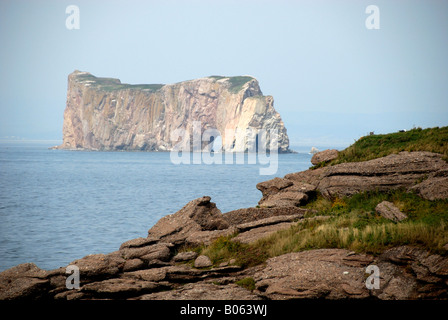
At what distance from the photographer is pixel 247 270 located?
16578 millimetres

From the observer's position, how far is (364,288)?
14.4 m

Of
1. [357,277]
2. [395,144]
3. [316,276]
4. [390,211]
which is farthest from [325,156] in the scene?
[316,276]

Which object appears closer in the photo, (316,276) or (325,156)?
(316,276)

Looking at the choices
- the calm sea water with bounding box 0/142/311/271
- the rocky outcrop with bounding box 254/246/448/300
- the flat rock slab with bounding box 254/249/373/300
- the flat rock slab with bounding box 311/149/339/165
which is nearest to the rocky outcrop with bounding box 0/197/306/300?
the flat rock slab with bounding box 254/249/373/300

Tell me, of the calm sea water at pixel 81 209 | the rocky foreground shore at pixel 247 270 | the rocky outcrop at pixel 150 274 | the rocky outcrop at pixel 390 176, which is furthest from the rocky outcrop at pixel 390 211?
the calm sea water at pixel 81 209

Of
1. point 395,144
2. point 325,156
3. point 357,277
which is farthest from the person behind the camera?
point 325,156

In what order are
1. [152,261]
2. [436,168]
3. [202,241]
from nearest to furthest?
[152,261]
[202,241]
[436,168]

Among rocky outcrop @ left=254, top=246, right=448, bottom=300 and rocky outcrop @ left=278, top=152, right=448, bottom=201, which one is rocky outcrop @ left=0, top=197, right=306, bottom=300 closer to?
rocky outcrop @ left=254, top=246, right=448, bottom=300

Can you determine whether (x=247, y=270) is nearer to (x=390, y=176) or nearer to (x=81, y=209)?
(x=390, y=176)

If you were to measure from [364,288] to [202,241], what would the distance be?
780 centimetres

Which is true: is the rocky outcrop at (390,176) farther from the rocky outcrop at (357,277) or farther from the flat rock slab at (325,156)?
the rocky outcrop at (357,277)
